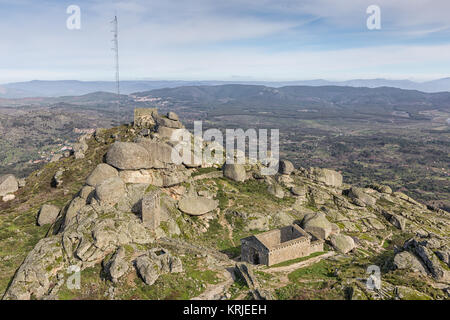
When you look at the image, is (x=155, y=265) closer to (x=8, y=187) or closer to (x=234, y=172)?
(x=234, y=172)

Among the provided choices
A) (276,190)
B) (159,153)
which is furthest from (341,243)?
(159,153)

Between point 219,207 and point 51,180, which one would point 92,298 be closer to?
point 219,207

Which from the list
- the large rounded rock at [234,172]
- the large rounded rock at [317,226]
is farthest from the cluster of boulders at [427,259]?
the large rounded rock at [234,172]

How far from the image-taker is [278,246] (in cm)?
3166

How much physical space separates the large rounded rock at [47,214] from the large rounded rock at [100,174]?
7261 millimetres

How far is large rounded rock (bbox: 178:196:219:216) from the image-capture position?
41875 millimetres

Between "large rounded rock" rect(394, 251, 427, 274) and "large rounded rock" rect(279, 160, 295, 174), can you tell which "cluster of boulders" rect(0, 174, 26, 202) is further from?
"large rounded rock" rect(394, 251, 427, 274)

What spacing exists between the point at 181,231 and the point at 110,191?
10.6 m

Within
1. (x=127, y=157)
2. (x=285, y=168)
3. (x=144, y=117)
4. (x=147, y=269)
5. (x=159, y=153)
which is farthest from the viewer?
(x=285, y=168)

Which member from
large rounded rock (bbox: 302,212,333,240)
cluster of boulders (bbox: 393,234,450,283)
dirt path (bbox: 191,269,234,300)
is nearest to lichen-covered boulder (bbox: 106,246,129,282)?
dirt path (bbox: 191,269,234,300)

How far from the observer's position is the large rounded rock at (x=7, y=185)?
50781 millimetres

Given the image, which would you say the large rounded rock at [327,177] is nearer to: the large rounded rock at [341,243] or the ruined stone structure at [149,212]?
the large rounded rock at [341,243]

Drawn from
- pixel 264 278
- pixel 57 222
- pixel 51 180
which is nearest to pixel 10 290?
pixel 57 222

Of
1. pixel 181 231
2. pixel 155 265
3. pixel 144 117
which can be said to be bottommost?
pixel 181 231
